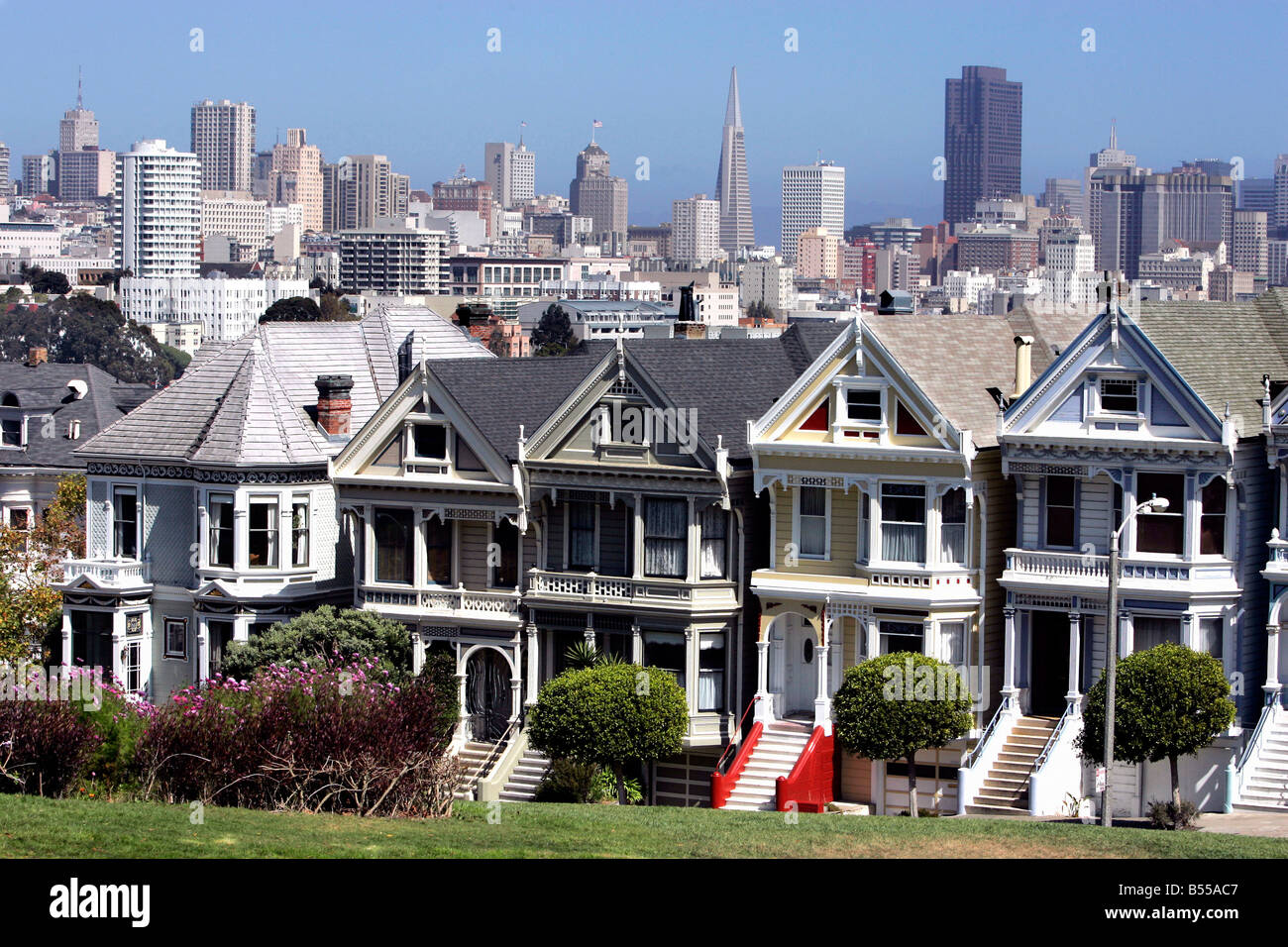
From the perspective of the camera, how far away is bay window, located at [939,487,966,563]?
142 ft

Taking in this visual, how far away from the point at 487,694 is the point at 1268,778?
16.0 m

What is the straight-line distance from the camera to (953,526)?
43.3 m

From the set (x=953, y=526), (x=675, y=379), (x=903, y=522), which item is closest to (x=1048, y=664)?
(x=953, y=526)

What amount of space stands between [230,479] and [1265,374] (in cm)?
2128

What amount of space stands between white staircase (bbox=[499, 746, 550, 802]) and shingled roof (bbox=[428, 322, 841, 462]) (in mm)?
6143

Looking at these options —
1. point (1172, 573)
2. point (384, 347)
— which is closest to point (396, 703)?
point (1172, 573)

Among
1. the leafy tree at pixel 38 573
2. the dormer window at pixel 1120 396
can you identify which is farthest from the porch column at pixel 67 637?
the dormer window at pixel 1120 396

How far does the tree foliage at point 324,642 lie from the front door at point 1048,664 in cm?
1244

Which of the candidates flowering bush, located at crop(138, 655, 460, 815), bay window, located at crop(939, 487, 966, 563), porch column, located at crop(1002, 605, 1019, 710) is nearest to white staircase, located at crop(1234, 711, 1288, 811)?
porch column, located at crop(1002, 605, 1019, 710)

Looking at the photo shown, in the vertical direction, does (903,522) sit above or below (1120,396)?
below

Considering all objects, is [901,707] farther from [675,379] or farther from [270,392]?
[270,392]

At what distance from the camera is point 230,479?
49625mm

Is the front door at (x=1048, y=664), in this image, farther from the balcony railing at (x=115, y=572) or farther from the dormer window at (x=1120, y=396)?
the balcony railing at (x=115, y=572)
